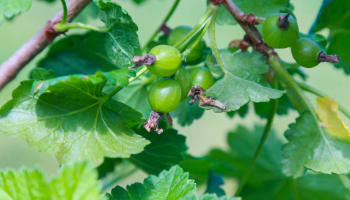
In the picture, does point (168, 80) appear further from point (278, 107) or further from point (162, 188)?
point (278, 107)

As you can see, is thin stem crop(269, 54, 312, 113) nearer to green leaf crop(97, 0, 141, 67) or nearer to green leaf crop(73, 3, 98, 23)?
green leaf crop(97, 0, 141, 67)

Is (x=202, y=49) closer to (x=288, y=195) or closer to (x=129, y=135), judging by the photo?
(x=129, y=135)

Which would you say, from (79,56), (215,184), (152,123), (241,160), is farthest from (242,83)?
(241,160)

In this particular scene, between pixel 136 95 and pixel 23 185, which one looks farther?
pixel 136 95

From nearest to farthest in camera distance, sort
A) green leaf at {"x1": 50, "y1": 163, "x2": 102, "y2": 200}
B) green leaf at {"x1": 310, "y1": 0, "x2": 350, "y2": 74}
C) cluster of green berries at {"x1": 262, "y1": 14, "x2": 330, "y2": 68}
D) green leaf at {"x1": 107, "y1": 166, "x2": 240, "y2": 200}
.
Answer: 1. green leaf at {"x1": 50, "y1": 163, "x2": 102, "y2": 200}
2. green leaf at {"x1": 107, "y1": 166, "x2": 240, "y2": 200}
3. cluster of green berries at {"x1": 262, "y1": 14, "x2": 330, "y2": 68}
4. green leaf at {"x1": 310, "y1": 0, "x2": 350, "y2": 74}

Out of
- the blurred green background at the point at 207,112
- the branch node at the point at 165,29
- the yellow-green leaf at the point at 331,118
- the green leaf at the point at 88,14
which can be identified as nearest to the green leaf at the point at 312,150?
the yellow-green leaf at the point at 331,118

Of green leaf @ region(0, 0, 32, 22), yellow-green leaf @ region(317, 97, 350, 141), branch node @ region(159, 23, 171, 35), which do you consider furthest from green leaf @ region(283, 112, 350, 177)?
green leaf @ region(0, 0, 32, 22)

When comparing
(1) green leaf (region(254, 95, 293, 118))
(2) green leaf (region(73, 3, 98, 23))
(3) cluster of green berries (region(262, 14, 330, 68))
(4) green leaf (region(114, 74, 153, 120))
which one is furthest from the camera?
(2) green leaf (region(73, 3, 98, 23))
